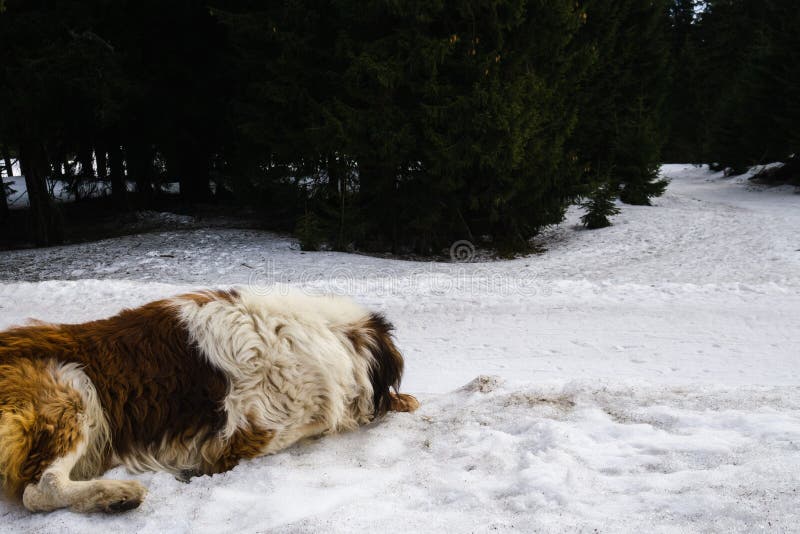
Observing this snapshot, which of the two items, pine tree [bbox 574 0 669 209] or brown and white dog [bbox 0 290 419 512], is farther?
pine tree [bbox 574 0 669 209]

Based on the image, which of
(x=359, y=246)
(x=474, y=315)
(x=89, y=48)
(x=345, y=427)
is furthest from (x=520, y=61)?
(x=345, y=427)

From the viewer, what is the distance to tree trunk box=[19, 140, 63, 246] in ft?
46.0

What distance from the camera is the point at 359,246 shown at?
45.9 ft

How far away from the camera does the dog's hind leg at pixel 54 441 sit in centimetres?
227

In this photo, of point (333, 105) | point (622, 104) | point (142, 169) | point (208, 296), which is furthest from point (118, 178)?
point (622, 104)

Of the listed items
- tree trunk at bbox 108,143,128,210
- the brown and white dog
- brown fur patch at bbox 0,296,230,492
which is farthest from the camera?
tree trunk at bbox 108,143,128,210

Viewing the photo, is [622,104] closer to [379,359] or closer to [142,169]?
[142,169]

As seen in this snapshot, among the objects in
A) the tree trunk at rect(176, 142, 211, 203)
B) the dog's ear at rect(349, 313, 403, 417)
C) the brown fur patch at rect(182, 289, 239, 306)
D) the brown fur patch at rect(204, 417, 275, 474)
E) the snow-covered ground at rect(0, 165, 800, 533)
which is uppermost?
the tree trunk at rect(176, 142, 211, 203)

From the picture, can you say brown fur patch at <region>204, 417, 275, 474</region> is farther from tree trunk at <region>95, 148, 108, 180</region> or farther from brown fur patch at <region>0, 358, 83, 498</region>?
tree trunk at <region>95, 148, 108, 180</region>

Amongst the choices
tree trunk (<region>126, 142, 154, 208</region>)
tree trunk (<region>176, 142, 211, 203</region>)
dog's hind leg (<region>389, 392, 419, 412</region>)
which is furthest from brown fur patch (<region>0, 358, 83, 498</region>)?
tree trunk (<region>176, 142, 211, 203</region>)

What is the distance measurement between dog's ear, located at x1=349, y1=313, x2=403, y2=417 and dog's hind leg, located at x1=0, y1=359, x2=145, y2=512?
1375 mm

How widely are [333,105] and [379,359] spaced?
10354 mm

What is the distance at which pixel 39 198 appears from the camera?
14320mm

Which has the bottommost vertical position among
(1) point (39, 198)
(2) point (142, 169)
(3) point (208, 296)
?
(3) point (208, 296)
